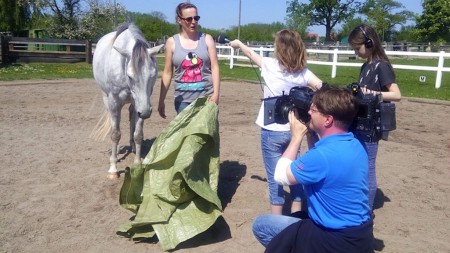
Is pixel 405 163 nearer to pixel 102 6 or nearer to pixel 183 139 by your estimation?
pixel 183 139

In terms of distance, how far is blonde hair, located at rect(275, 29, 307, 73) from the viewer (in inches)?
129

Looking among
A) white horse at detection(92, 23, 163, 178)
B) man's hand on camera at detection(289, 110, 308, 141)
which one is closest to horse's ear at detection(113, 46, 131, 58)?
white horse at detection(92, 23, 163, 178)

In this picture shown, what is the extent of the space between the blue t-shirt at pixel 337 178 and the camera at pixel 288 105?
0.30m

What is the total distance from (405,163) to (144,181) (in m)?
3.67

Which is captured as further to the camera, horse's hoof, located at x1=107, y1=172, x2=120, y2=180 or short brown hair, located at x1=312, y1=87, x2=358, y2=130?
horse's hoof, located at x1=107, y1=172, x2=120, y2=180

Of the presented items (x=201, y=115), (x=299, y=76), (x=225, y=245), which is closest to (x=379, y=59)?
(x=299, y=76)

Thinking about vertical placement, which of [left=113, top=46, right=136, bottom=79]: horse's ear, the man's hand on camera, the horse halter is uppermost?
the horse halter

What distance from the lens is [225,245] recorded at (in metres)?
3.52

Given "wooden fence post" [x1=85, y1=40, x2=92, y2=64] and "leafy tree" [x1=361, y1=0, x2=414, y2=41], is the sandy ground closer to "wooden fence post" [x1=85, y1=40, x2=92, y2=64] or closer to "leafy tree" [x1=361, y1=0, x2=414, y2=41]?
"wooden fence post" [x1=85, y1=40, x2=92, y2=64]

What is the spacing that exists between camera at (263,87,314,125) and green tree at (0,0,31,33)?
3530 centimetres

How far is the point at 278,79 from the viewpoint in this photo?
11.2 feet

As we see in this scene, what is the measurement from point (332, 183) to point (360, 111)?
672 mm

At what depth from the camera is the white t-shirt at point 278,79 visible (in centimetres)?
339

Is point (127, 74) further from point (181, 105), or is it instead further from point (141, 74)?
point (181, 105)
